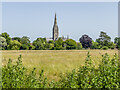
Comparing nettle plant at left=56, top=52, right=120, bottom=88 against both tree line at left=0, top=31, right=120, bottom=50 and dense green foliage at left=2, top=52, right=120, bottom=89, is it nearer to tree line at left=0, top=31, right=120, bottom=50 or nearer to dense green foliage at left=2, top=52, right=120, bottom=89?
dense green foliage at left=2, top=52, right=120, bottom=89

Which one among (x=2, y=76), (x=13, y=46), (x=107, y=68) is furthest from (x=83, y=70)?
(x=13, y=46)

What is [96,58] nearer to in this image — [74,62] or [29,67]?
[74,62]

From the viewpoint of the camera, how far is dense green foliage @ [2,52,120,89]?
7746 millimetres

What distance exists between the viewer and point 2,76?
8.22 m

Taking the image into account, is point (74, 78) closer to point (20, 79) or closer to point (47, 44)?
point (20, 79)

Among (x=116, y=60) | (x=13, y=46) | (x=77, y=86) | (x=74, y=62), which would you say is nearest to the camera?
(x=77, y=86)

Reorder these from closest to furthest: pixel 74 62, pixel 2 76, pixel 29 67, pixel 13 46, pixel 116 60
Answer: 1. pixel 2 76
2. pixel 116 60
3. pixel 29 67
4. pixel 74 62
5. pixel 13 46

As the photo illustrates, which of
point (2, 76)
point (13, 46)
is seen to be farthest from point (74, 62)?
point (13, 46)

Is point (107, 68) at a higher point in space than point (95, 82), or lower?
higher

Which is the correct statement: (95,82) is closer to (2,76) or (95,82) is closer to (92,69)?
(92,69)

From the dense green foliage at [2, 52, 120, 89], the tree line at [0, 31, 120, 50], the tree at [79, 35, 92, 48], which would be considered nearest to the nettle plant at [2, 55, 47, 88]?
the dense green foliage at [2, 52, 120, 89]

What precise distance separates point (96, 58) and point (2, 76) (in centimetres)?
509

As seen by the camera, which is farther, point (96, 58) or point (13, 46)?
point (13, 46)

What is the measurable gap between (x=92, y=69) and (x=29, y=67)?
321 centimetres
